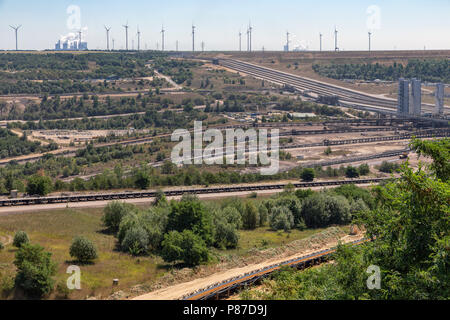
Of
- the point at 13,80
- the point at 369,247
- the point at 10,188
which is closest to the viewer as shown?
the point at 369,247

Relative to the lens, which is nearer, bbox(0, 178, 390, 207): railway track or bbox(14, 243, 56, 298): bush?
bbox(14, 243, 56, 298): bush

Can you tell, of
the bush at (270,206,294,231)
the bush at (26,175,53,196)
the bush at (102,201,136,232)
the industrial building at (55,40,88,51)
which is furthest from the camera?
the industrial building at (55,40,88,51)

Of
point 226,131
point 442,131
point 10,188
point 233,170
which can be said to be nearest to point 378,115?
point 442,131

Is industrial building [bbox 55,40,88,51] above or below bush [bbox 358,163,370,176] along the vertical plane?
above

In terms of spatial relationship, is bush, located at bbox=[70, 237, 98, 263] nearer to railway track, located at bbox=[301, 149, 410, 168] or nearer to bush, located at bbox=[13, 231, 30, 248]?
bush, located at bbox=[13, 231, 30, 248]

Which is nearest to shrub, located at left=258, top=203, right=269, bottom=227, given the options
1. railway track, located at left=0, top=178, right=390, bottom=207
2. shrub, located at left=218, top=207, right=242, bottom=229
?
shrub, located at left=218, top=207, right=242, bottom=229

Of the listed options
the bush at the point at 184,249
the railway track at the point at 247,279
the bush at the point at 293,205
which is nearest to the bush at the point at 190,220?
the bush at the point at 184,249

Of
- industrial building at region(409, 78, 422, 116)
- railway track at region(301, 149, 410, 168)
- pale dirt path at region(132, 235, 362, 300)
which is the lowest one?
pale dirt path at region(132, 235, 362, 300)
